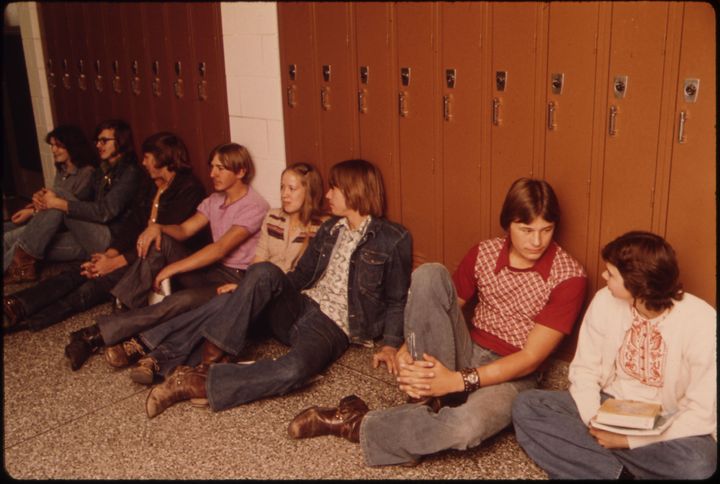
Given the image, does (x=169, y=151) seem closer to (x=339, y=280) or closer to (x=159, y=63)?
(x=159, y=63)

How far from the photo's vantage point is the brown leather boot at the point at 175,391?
8.54ft

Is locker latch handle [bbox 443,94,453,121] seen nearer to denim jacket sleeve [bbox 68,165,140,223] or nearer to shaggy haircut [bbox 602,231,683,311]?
shaggy haircut [bbox 602,231,683,311]

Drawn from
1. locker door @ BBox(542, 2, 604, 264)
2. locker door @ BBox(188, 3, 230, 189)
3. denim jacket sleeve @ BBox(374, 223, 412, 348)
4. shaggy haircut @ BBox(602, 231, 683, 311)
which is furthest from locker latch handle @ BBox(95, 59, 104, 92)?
shaggy haircut @ BBox(602, 231, 683, 311)

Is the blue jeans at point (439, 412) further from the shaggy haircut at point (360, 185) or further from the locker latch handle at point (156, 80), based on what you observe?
the locker latch handle at point (156, 80)

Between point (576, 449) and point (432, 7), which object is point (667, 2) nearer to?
point (432, 7)

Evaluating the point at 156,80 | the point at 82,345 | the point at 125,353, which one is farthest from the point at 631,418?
the point at 156,80

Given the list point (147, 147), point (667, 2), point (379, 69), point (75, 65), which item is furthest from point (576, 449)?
point (75, 65)

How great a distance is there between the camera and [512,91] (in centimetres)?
265

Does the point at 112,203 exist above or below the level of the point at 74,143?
below

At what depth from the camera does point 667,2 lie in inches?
87.0

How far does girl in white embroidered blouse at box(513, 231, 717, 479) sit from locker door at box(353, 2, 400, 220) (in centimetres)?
122

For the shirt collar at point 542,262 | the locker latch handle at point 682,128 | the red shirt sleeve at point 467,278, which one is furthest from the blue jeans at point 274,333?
the locker latch handle at point 682,128

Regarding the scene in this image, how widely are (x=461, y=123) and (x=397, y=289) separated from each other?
70cm

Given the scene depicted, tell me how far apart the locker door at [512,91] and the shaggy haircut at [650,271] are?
68 cm
